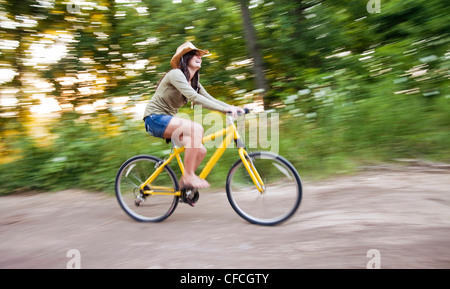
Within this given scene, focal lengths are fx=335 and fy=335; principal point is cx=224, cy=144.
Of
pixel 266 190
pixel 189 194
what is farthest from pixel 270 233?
pixel 189 194

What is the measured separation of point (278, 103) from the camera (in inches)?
243

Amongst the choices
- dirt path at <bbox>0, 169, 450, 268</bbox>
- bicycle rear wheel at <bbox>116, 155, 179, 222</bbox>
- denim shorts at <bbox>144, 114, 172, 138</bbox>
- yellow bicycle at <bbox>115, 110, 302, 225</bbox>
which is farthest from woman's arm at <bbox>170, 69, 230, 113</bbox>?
dirt path at <bbox>0, 169, 450, 268</bbox>

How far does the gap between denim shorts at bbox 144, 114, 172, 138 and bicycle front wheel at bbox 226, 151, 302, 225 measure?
82 cm

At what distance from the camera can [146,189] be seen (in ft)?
12.4

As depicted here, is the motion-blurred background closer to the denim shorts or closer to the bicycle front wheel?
the bicycle front wheel

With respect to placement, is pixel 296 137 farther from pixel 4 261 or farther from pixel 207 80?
pixel 4 261

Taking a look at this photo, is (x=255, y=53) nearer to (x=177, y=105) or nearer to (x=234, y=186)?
(x=177, y=105)

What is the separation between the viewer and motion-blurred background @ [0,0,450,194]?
5.03 metres

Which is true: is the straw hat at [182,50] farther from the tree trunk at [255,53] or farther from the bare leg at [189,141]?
the tree trunk at [255,53]

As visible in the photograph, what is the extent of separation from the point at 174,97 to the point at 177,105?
0.46 feet

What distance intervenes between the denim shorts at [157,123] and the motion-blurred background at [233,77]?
65.1 inches

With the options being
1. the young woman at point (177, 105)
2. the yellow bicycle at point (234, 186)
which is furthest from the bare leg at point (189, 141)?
the yellow bicycle at point (234, 186)

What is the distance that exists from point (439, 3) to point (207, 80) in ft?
13.9
